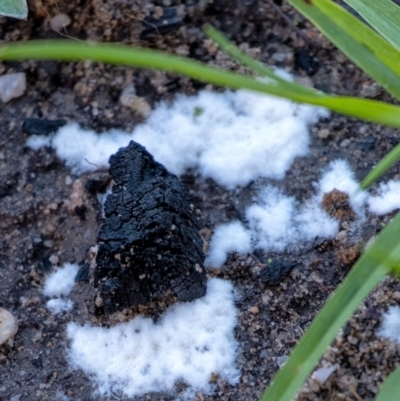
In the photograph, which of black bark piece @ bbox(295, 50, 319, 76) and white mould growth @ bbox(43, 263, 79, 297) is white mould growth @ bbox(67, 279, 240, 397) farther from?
A: black bark piece @ bbox(295, 50, 319, 76)

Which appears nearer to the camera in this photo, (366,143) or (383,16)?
(383,16)

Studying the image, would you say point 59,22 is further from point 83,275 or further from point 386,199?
point 386,199

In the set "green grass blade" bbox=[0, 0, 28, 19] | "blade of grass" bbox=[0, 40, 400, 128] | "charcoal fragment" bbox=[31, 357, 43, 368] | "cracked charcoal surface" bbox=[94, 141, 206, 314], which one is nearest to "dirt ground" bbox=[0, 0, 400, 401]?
"charcoal fragment" bbox=[31, 357, 43, 368]

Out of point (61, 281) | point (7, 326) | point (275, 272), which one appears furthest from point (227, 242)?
point (7, 326)

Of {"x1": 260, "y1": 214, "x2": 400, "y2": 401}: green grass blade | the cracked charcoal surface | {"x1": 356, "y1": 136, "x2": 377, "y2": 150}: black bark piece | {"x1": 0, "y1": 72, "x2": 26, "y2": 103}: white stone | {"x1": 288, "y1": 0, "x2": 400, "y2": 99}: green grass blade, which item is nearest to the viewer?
{"x1": 260, "y1": 214, "x2": 400, "y2": 401}: green grass blade

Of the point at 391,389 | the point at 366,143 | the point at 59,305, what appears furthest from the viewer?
the point at 366,143

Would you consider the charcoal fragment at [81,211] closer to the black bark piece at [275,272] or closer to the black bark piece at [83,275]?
the black bark piece at [83,275]

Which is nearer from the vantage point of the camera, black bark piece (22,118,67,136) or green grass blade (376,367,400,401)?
green grass blade (376,367,400,401)
